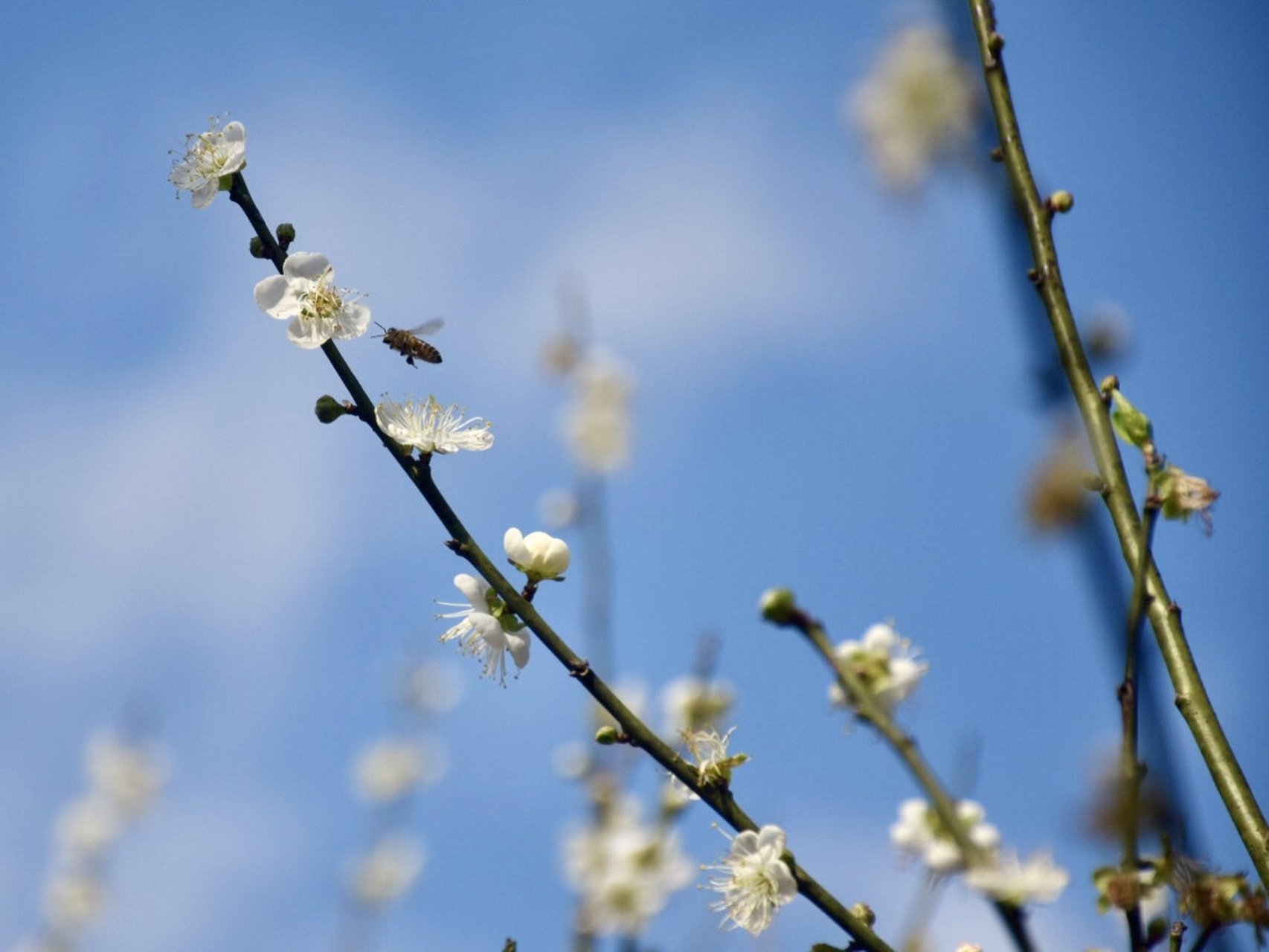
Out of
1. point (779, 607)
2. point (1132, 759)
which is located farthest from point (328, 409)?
point (1132, 759)

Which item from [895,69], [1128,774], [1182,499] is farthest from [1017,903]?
[895,69]

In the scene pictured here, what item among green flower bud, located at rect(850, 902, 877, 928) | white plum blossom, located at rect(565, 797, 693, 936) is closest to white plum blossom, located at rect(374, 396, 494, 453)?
green flower bud, located at rect(850, 902, 877, 928)

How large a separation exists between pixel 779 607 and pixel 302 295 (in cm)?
119

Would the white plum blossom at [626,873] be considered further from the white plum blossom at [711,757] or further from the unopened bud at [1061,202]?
the unopened bud at [1061,202]

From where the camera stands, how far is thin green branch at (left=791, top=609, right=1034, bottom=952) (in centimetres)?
95

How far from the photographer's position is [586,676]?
1517 millimetres

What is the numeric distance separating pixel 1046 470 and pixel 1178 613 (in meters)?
0.30

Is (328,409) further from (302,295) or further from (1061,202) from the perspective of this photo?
(1061,202)

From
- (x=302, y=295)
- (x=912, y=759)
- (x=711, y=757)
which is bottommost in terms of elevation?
(x=912, y=759)

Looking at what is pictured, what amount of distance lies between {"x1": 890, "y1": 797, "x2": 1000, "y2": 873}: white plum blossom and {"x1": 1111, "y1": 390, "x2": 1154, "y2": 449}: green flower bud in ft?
1.98

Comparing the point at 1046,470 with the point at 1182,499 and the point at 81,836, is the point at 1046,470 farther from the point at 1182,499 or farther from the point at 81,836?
the point at 81,836

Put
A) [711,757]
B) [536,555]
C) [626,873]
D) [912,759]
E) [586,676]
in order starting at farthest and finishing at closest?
[626,873] → [536,555] → [711,757] → [586,676] → [912,759]

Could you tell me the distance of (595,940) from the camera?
3.02 metres

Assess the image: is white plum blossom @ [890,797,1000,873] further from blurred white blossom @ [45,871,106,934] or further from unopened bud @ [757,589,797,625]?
blurred white blossom @ [45,871,106,934]
